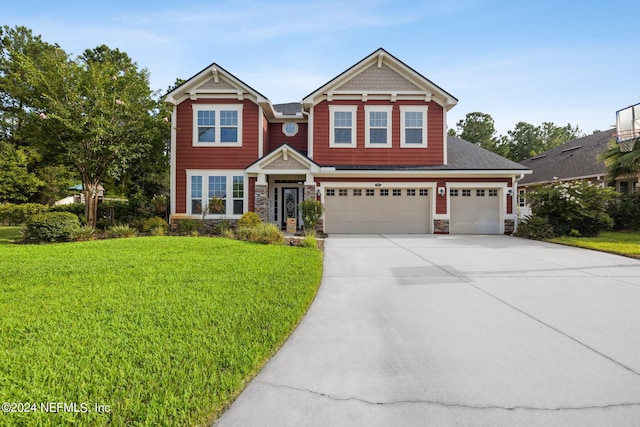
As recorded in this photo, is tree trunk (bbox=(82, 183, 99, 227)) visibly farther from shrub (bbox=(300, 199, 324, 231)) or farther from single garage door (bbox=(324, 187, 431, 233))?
single garage door (bbox=(324, 187, 431, 233))

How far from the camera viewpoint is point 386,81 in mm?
14484

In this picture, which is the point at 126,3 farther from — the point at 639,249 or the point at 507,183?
the point at 639,249

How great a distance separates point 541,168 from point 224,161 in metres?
22.8

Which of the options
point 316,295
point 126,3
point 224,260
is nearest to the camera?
point 316,295

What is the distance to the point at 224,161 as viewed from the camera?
1423 cm

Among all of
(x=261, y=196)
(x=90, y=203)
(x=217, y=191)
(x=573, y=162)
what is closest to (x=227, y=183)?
(x=217, y=191)

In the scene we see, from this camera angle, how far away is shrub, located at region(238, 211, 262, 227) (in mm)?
12629

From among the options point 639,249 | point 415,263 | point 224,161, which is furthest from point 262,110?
point 639,249

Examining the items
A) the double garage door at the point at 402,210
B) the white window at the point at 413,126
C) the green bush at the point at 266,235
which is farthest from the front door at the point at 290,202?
the white window at the point at 413,126

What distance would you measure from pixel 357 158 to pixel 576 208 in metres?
8.95

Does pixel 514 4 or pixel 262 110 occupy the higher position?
pixel 514 4

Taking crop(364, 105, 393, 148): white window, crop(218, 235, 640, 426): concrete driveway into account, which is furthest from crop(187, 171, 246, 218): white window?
crop(218, 235, 640, 426): concrete driveway

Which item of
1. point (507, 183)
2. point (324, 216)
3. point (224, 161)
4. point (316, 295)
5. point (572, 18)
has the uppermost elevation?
point (572, 18)

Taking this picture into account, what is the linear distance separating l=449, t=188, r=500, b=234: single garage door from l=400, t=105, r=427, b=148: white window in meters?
2.73
